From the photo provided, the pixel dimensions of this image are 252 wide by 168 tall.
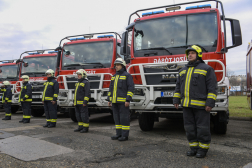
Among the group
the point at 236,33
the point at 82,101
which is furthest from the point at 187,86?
the point at 82,101

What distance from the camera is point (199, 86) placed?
3.98 metres

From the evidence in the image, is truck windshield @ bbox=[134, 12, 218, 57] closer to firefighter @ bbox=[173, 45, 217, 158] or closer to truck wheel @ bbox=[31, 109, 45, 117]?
firefighter @ bbox=[173, 45, 217, 158]

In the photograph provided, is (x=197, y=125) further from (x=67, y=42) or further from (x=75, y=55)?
(x=67, y=42)

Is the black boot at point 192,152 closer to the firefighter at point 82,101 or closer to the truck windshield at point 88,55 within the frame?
the firefighter at point 82,101

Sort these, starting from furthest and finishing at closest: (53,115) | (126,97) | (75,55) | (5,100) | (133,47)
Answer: (5,100) < (75,55) < (53,115) < (133,47) < (126,97)

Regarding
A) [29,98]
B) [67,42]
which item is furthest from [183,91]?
[29,98]

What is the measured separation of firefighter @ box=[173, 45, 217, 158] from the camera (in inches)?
155

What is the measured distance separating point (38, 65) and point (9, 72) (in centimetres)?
279

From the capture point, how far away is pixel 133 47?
6.02m

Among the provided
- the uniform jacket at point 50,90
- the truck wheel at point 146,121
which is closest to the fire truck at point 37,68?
the uniform jacket at point 50,90

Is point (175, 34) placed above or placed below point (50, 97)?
above

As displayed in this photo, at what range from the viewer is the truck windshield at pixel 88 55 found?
315 inches

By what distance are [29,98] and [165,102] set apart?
529cm

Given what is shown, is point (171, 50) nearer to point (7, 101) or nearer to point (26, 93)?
point (26, 93)
